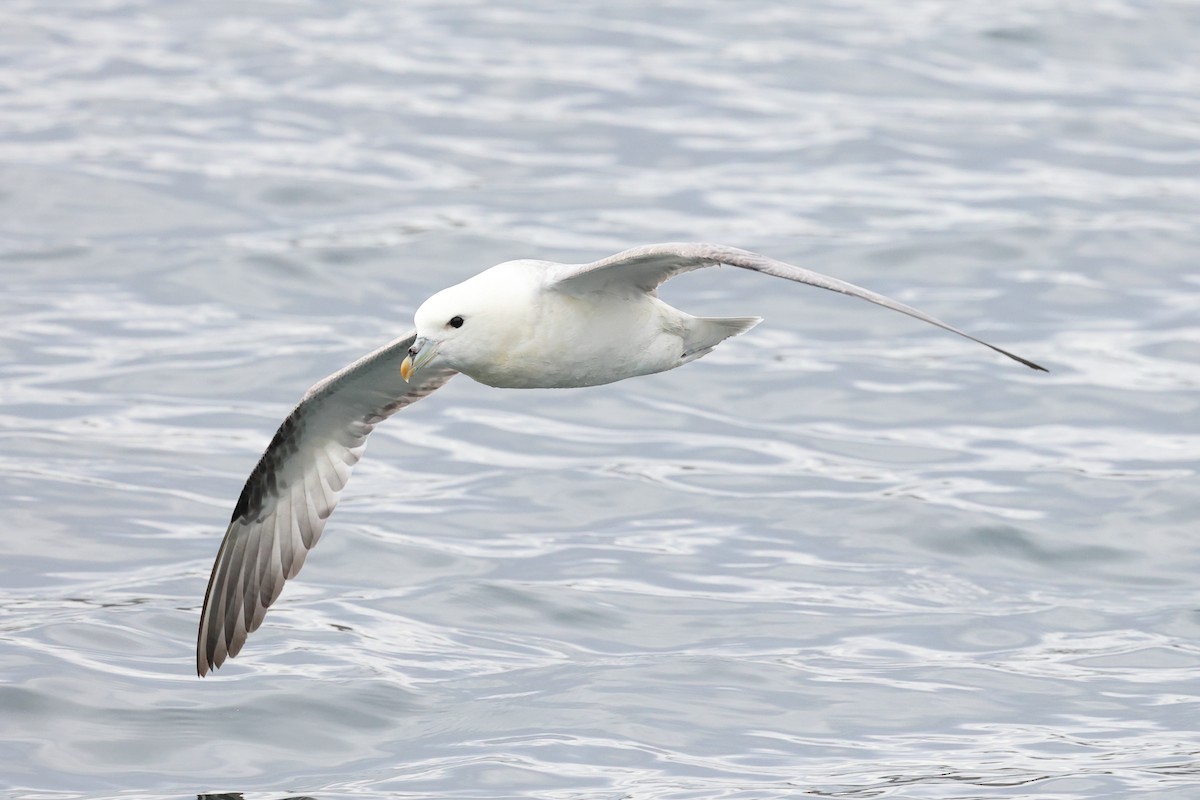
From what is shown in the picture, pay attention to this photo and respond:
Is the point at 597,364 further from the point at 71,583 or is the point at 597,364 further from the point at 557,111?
the point at 557,111

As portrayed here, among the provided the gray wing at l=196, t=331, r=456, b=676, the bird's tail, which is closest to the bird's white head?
the bird's tail

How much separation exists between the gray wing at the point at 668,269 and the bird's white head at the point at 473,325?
23 cm

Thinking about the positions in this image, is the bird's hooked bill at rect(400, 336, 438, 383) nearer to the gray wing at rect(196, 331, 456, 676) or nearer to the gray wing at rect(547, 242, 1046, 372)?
the gray wing at rect(547, 242, 1046, 372)

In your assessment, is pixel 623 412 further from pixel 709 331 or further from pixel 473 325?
pixel 473 325

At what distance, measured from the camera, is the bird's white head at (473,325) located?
776 centimetres

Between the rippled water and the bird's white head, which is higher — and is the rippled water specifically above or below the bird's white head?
below

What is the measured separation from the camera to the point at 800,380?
13625 millimetres

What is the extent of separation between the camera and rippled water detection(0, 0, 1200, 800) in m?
9.07

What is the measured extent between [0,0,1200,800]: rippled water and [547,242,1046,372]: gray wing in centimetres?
222

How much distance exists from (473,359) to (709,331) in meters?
1.31

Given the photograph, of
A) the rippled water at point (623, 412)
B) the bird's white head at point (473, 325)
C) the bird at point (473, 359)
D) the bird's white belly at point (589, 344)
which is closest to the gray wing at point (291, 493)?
the bird at point (473, 359)

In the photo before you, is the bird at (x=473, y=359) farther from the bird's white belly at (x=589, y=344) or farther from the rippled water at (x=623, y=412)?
the rippled water at (x=623, y=412)

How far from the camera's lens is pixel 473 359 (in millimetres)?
7844

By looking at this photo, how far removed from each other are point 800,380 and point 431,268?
3.86 meters
